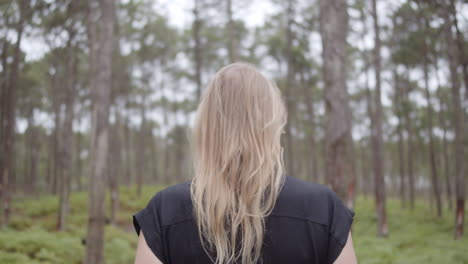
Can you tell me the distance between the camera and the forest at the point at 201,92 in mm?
8164

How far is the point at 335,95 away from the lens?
19.9 ft

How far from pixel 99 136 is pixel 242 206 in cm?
754

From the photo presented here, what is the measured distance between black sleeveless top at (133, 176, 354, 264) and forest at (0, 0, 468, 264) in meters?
0.52

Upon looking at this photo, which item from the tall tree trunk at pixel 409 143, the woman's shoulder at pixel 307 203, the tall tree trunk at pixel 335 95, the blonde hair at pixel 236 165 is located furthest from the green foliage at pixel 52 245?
the tall tree trunk at pixel 409 143

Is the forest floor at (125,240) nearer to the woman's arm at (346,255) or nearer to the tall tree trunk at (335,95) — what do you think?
the tall tree trunk at (335,95)

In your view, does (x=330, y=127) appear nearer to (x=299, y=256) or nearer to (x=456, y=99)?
(x=299, y=256)

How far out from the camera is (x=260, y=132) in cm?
147

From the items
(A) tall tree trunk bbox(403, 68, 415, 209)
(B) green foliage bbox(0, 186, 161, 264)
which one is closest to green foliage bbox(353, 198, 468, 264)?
(A) tall tree trunk bbox(403, 68, 415, 209)

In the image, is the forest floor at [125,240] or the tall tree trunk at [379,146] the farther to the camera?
the tall tree trunk at [379,146]

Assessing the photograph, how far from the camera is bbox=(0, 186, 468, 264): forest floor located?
8578 millimetres

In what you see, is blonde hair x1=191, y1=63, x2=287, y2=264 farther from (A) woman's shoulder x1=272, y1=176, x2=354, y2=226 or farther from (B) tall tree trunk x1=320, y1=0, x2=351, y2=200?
(B) tall tree trunk x1=320, y1=0, x2=351, y2=200

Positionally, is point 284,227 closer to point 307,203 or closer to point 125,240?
point 307,203

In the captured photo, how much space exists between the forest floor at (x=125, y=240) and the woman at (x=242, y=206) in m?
7.16

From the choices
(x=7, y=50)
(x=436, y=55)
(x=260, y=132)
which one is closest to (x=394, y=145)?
(x=436, y=55)
